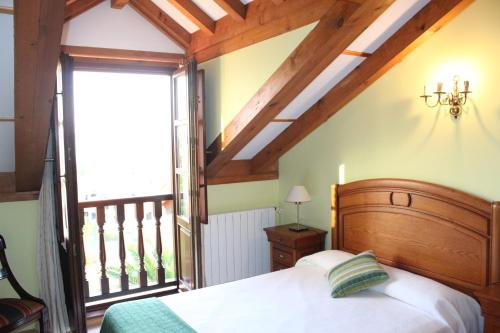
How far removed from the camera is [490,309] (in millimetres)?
2111

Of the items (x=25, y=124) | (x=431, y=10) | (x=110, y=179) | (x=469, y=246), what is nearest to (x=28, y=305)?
(x=25, y=124)

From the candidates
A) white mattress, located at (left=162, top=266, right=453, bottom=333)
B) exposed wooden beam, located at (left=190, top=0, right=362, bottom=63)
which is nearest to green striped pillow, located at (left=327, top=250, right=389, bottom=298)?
white mattress, located at (left=162, top=266, right=453, bottom=333)

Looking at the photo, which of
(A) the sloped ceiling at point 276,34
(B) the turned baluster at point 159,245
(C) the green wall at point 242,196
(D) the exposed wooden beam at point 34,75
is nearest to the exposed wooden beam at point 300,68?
(A) the sloped ceiling at point 276,34

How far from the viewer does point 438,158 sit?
2689 millimetres

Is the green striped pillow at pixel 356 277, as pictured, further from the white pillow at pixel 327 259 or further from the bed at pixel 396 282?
the white pillow at pixel 327 259

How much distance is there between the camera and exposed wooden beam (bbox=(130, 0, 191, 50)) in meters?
3.49

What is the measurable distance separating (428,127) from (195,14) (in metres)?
1.83

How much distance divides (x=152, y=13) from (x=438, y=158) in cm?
248

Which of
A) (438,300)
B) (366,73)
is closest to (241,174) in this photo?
(366,73)

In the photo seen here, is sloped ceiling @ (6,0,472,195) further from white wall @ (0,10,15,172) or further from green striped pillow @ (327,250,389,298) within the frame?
green striped pillow @ (327,250,389,298)

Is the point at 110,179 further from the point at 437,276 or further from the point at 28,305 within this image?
the point at 437,276

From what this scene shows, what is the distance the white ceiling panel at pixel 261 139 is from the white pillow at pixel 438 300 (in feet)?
5.05

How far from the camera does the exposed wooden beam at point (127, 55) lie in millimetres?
3334

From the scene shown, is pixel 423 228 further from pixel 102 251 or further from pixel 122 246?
pixel 102 251
